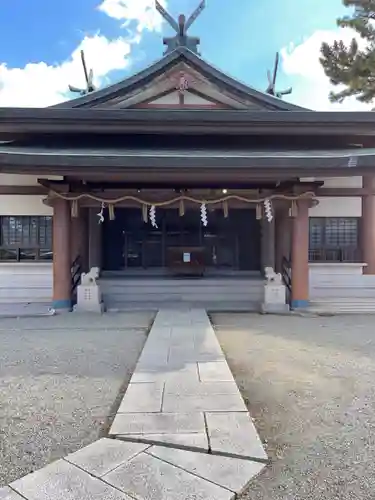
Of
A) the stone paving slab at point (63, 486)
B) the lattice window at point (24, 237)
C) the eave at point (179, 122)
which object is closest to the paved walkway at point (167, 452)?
the stone paving slab at point (63, 486)

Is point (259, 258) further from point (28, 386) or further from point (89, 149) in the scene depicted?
point (28, 386)

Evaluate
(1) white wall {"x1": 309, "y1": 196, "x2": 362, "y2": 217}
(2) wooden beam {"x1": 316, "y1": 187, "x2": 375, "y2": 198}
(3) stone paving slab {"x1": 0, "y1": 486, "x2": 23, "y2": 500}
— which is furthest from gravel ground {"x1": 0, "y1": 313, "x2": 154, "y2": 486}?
(2) wooden beam {"x1": 316, "y1": 187, "x2": 375, "y2": 198}

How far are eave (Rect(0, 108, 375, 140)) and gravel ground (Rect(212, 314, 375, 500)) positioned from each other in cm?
473

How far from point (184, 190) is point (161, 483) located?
7016 mm

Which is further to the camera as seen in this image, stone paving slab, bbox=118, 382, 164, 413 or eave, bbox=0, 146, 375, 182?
eave, bbox=0, 146, 375, 182

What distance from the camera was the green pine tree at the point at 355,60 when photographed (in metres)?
10.0

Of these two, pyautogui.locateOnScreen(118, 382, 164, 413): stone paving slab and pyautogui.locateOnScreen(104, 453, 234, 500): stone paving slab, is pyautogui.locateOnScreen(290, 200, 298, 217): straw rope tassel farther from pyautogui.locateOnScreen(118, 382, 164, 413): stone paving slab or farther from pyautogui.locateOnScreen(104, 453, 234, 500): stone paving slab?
pyautogui.locateOnScreen(104, 453, 234, 500): stone paving slab

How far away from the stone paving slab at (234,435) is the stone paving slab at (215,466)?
93 millimetres

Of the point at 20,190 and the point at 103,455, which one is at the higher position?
the point at 20,190

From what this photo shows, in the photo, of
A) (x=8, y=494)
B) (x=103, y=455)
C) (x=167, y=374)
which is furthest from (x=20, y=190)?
(x=8, y=494)

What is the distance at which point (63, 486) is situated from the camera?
226 centimetres

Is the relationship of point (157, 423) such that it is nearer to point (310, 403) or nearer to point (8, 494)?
point (8, 494)

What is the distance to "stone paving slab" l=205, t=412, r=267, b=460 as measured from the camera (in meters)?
2.63

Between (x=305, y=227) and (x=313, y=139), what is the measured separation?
2493 mm
